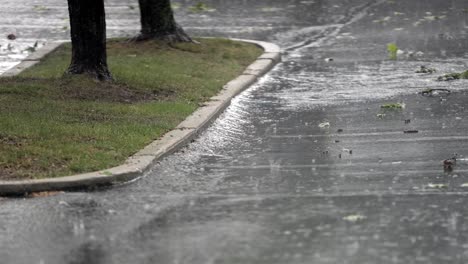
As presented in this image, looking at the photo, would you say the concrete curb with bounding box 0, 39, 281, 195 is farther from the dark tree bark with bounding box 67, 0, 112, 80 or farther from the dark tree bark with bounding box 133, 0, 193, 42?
the dark tree bark with bounding box 133, 0, 193, 42

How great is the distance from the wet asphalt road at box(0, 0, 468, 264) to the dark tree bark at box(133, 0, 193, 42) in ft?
6.34

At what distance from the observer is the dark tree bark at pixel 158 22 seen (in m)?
18.6

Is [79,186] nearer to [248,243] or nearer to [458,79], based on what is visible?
[248,243]

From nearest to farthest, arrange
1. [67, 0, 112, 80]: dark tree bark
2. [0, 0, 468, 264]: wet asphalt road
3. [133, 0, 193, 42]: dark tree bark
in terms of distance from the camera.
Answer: [0, 0, 468, 264]: wet asphalt road → [67, 0, 112, 80]: dark tree bark → [133, 0, 193, 42]: dark tree bark

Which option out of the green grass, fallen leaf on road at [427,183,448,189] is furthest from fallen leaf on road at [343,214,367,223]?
the green grass

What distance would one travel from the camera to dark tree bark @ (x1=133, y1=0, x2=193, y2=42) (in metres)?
18.6

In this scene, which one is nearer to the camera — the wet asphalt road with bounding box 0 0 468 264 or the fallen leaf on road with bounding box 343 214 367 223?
the wet asphalt road with bounding box 0 0 468 264

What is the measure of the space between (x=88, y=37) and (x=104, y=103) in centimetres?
177

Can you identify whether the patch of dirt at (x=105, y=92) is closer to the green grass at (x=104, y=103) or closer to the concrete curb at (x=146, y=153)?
the green grass at (x=104, y=103)

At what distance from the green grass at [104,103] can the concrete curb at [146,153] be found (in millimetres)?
135

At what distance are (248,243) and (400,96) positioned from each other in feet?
25.4

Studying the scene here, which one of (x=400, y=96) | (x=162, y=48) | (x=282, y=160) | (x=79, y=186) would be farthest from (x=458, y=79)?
(x=79, y=186)

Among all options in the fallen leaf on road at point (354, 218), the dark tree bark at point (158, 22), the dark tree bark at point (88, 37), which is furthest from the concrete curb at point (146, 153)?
the fallen leaf on road at point (354, 218)

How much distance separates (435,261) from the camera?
7281 mm
